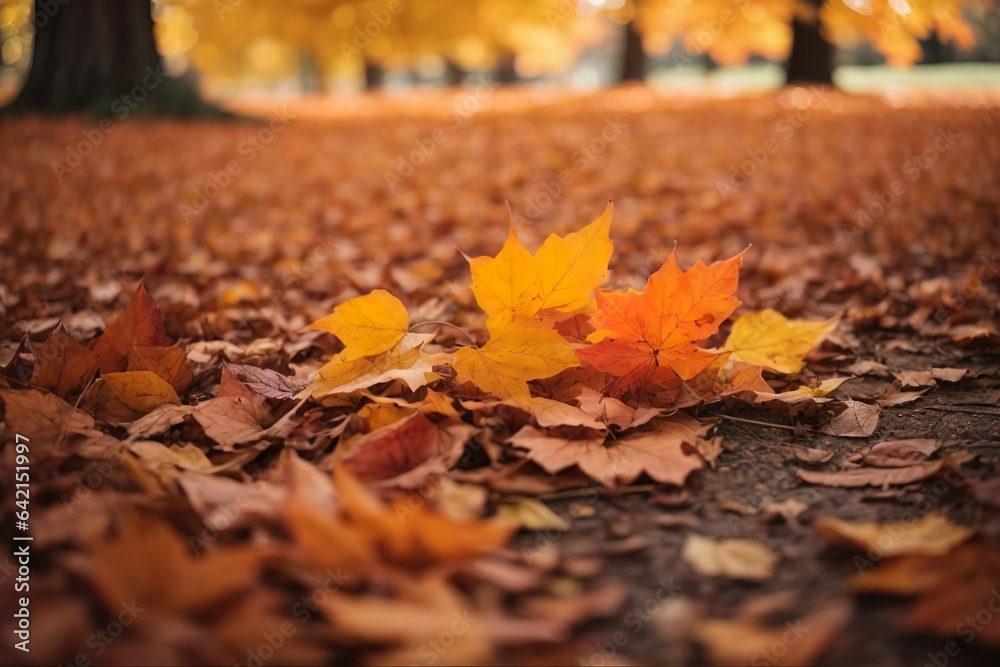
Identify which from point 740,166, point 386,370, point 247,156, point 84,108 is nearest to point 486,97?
point 84,108

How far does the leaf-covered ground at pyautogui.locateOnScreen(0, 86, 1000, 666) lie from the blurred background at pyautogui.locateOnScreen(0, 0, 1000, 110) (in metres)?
2.93

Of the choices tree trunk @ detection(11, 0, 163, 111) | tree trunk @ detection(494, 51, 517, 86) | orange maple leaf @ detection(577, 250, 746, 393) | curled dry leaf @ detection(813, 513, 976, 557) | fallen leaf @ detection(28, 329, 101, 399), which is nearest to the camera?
curled dry leaf @ detection(813, 513, 976, 557)

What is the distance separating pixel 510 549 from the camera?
1045mm

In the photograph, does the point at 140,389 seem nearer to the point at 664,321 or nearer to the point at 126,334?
the point at 126,334

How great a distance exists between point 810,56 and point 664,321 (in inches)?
451

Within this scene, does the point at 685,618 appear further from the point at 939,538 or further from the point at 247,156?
the point at 247,156

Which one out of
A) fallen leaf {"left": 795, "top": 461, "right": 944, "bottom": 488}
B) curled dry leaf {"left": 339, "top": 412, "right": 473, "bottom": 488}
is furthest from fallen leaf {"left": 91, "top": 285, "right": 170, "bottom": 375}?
fallen leaf {"left": 795, "top": 461, "right": 944, "bottom": 488}

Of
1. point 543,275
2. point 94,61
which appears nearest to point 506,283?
point 543,275

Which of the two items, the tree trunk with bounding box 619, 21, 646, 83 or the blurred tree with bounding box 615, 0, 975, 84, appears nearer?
the blurred tree with bounding box 615, 0, 975, 84

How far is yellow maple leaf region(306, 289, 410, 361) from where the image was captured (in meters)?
1.43

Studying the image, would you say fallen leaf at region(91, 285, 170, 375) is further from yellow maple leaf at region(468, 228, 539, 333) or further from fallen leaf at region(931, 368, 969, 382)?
fallen leaf at region(931, 368, 969, 382)

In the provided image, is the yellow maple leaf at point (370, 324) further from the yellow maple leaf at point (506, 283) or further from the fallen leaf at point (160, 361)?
the fallen leaf at point (160, 361)

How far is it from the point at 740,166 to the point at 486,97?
7.34 meters

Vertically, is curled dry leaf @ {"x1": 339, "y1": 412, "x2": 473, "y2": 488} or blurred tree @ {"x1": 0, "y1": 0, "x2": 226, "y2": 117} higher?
blurred tree @ {"x1": 0, "y1": 0, "x2": 226, "y2": 117}
